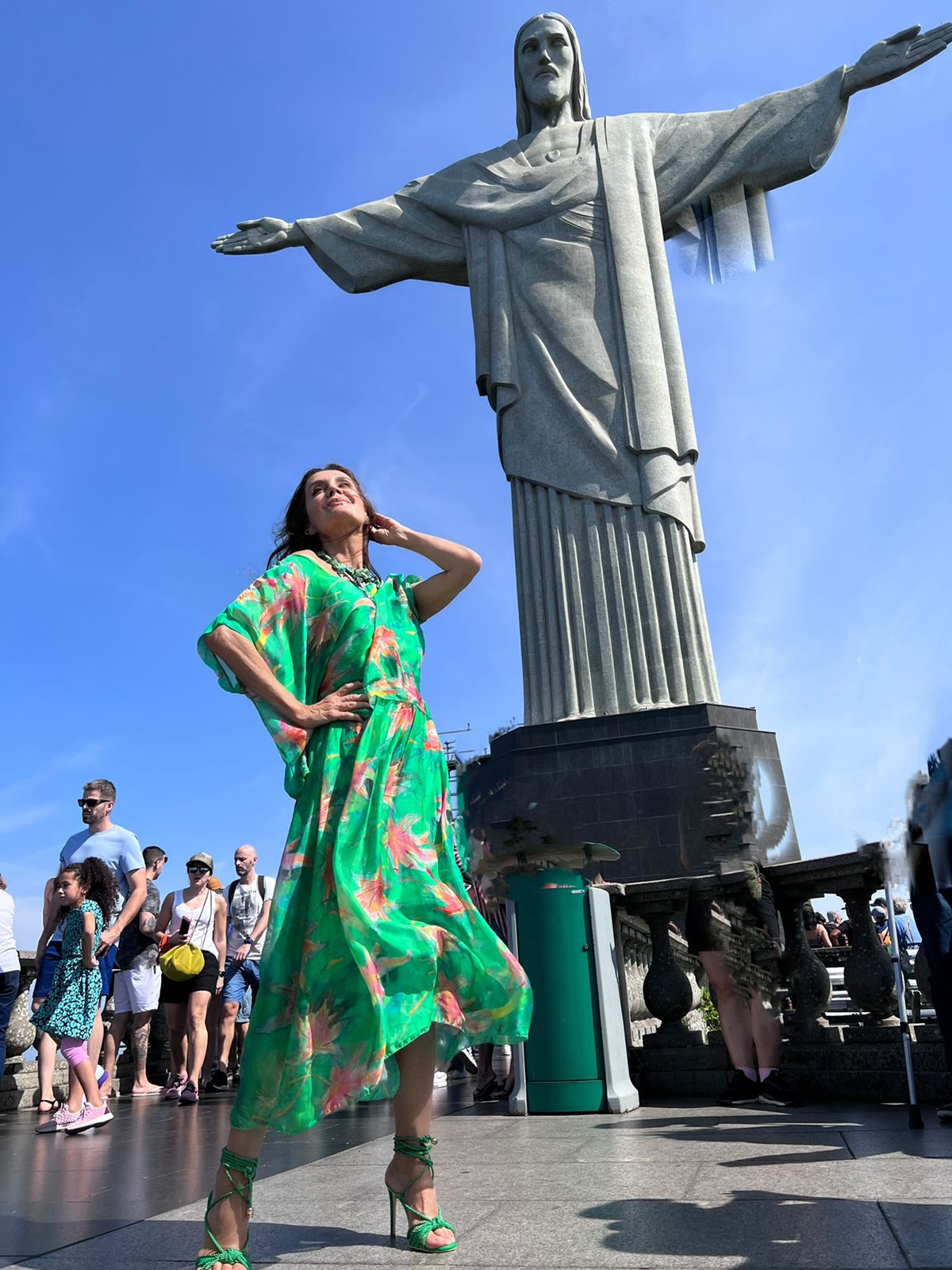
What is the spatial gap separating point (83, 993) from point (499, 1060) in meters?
2.55

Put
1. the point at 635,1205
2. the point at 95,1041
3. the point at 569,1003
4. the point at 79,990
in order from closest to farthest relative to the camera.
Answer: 1. the point at 635,1205
2. the point at 569,1003
3. the point at 79,990
4. the point at 95,1041

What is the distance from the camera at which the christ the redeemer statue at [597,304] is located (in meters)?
11.1

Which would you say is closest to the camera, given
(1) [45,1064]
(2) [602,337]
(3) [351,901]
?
(3) [351,901]

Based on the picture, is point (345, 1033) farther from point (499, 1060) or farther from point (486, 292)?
point (486, 292)

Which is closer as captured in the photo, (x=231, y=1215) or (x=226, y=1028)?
(x=231, y=1215)

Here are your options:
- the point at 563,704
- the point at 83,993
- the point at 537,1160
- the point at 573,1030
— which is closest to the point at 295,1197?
the point at 537,1160

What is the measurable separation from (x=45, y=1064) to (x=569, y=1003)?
3865 mm

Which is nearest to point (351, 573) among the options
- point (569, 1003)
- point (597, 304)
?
point (569, 1003)

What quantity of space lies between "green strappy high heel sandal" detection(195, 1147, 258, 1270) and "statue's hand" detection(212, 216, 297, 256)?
12.7 m

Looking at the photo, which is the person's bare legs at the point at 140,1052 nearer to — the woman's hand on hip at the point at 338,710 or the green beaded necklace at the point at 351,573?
the green beaded necklace at the point at 351,573

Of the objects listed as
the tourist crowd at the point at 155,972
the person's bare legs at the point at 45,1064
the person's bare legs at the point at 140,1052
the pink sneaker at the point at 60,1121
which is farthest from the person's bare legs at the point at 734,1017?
the person's bare legs at the point at 140,1052

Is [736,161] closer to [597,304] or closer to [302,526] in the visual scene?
[597,304]

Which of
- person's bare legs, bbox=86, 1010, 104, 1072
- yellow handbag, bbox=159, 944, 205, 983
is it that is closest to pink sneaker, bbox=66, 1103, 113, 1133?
person's bare legs, bbox=86, 1010, 104, 1072

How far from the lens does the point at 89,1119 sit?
5594 mm
